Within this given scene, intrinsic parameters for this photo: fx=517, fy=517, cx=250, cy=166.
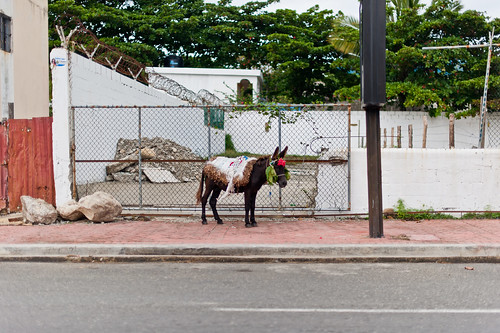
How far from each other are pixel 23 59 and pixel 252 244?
15821mm

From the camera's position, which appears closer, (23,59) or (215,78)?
(23,59)

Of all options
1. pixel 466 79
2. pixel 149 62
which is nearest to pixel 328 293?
pixel 466 79

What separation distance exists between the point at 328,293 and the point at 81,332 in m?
2.66

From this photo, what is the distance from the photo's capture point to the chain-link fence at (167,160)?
10.5 metres

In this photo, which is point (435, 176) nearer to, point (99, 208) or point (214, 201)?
point (214, 201)

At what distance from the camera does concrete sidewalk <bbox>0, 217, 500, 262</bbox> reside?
7.67 metres

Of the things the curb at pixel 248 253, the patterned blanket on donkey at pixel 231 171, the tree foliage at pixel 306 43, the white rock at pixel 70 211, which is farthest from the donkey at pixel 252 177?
the tree foliage at pixel 306 43

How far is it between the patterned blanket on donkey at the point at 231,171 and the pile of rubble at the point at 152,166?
696 cm

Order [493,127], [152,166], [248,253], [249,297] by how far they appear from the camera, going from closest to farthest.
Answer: [249,297] < [248,253] < [152,166] < [493,127]

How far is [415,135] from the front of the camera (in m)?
29.0

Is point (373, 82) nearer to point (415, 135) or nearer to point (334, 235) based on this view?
point (334, 235)

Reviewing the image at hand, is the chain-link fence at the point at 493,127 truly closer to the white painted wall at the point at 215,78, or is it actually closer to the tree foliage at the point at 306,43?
the tree foliage at the point at 306,43

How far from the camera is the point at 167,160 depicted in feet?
34.4

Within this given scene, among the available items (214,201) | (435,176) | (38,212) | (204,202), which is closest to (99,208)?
(38,212)
